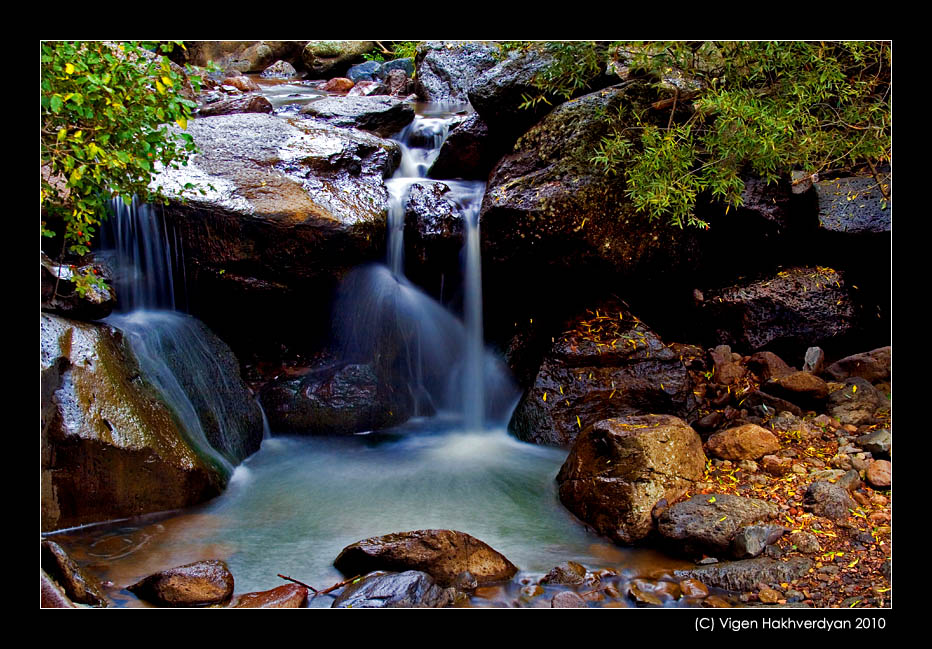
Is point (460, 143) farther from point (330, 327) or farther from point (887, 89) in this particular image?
point (887, 89)

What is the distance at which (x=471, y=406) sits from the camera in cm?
677

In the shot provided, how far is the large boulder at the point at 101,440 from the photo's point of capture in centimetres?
417

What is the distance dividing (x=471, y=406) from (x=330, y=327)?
5.41ft

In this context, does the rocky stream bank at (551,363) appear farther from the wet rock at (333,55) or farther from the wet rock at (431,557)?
the wet rock at (333,55)

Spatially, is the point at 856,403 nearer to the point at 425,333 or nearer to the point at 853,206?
the point at 853,206

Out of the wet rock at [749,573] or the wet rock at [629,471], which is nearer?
the wet rock at [749,573]

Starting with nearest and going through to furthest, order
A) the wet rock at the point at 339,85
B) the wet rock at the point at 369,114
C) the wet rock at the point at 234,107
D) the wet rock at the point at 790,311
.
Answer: the wet rock at the point at 790,311
the wet rock at the point at 234,107
the wet rock at the point at 369,114
the wet rock at the point at 339,85

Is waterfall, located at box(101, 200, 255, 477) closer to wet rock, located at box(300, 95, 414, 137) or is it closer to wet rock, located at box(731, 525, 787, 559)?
wet rock, located at box(731, 525, 787, 559)

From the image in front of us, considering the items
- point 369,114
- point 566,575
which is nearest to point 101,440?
point 566,575

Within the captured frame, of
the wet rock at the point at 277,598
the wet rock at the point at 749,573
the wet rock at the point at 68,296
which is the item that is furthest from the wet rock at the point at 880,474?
the wet rock at the point at 68,296

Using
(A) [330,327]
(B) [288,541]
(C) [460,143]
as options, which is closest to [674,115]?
(C) [460,143]

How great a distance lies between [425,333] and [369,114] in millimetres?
3823

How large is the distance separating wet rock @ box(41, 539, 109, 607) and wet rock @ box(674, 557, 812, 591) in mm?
3081

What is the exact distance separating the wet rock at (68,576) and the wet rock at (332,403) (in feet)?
9.73
